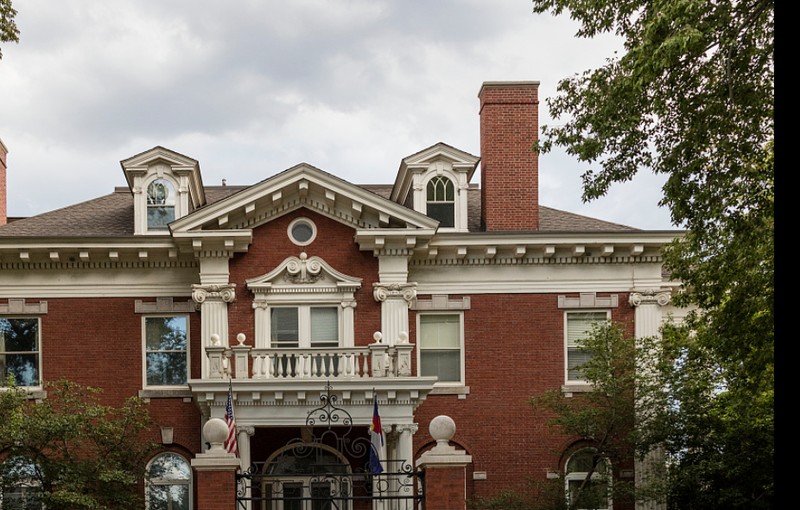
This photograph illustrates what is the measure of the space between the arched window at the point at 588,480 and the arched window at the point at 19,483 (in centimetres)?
1135

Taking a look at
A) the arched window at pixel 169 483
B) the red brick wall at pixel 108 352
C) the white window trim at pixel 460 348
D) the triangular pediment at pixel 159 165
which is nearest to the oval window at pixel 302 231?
the triangular pediment at pixel 159 165

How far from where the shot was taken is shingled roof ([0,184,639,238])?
27922 millimetres

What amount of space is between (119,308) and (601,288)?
11.9 metres

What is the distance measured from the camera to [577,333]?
90.1ft

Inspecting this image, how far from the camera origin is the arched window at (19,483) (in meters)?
23.3

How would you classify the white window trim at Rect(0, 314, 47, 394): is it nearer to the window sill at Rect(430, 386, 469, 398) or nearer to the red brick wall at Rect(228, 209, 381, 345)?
the red brick wall at Rect(228, 209, 381, 345)

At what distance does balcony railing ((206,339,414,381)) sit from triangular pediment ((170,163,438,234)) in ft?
10.4

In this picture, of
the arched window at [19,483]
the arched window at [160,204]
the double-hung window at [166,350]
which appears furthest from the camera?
the arched window at [160,204]

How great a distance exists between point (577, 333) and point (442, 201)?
4717 mm

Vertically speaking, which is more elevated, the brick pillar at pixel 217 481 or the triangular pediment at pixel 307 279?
the triangular pediment at pixel 307 279

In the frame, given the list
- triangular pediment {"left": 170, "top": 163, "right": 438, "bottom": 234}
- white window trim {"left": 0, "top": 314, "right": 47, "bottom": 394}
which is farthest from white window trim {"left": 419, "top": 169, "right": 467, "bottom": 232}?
white window trim {"left": 0, "top": 314, "right": 47, "bottom": 394}

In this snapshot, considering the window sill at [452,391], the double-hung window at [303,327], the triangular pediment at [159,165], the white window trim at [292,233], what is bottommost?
the window sill at [452,391]

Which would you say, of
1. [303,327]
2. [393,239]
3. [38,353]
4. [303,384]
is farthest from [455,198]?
[38,353]

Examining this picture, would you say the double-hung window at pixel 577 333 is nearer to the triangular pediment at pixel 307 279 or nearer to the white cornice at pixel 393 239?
the white cornice at pixel 393 239
